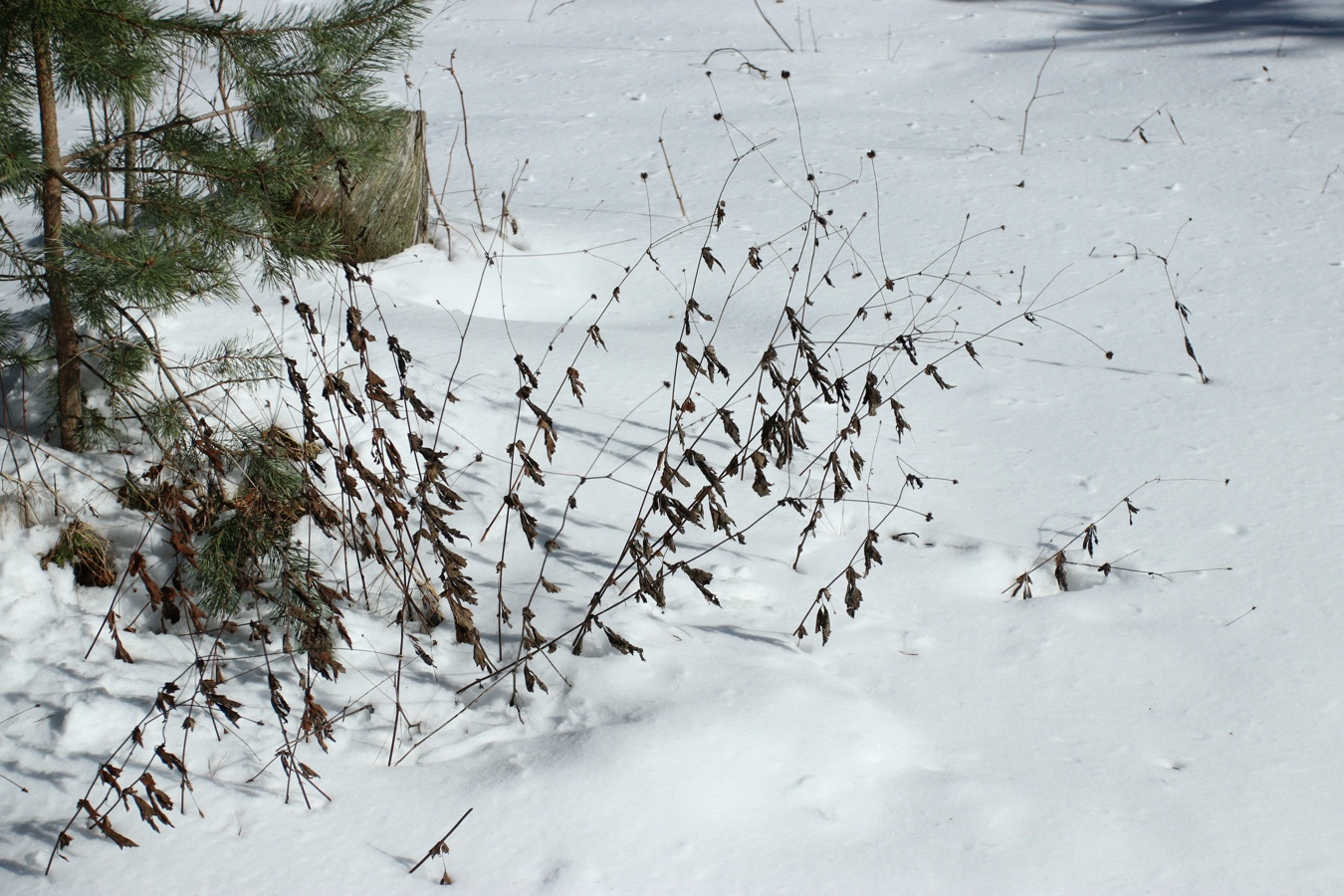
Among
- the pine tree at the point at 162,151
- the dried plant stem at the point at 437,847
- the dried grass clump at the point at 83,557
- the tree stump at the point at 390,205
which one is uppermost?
the pine tree at the point at 162,151

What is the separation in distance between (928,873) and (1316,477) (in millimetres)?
1616

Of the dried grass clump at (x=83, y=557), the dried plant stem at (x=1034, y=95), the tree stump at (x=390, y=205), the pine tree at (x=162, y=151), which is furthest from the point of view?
the dried plant stem at (x=1034, y=95)

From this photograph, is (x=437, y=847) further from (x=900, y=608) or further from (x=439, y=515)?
(x=900, y=608)

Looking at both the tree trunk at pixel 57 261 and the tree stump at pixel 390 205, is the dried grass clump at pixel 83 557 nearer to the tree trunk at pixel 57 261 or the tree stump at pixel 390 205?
the tree trunk at pixel 57 261

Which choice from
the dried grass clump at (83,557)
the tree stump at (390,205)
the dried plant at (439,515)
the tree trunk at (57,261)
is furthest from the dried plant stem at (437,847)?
the tree stump at (390,205)

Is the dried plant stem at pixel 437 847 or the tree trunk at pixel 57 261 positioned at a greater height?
the tree trunk at pixel 57 261

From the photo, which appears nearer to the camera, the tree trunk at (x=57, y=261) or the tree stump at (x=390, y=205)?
the tree trunk at (x=57, y=261)

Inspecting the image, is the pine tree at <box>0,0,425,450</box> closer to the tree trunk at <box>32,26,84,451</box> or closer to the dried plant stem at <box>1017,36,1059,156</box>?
the tree trunk at <box>32,26,84,451</box>

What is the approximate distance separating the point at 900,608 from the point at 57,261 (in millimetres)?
1805

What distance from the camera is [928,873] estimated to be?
5.04ft

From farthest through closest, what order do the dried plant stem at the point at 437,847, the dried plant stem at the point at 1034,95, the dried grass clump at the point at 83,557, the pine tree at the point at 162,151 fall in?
the dried plant stem at the point at 1034,95
the dried grass clump at the point at 83,557
the pine tree at the point at 162,151
the dried plant stem at the point at 437,847

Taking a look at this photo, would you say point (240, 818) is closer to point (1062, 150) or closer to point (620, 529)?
point (620, 529)

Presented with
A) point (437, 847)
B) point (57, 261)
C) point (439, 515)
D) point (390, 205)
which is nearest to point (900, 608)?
point (439, 515)

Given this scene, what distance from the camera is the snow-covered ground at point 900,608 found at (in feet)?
5.17
